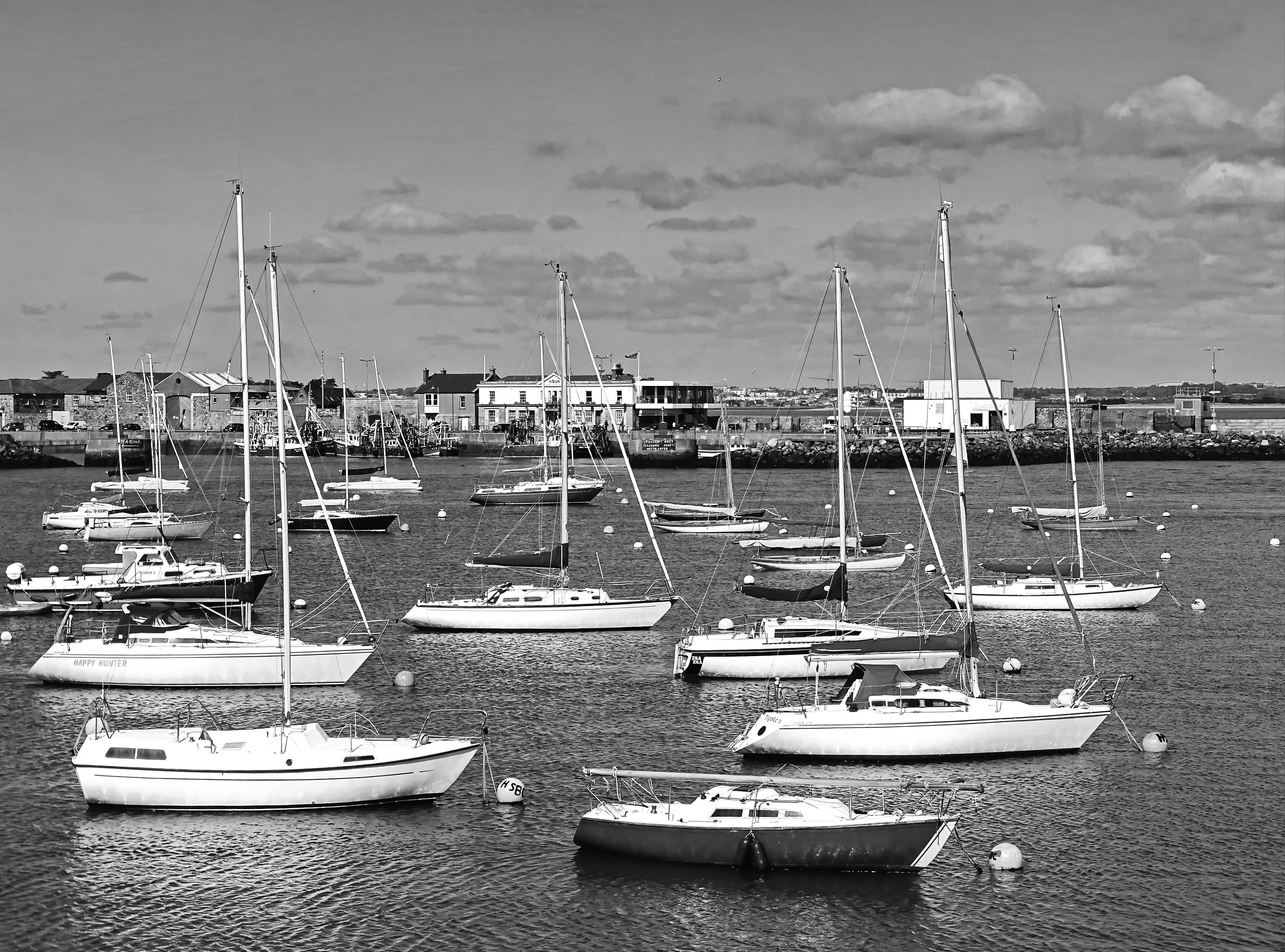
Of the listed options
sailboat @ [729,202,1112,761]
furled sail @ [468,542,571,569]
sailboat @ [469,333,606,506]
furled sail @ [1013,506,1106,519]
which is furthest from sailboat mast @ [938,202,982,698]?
sailboat @ [469,333,606,506]

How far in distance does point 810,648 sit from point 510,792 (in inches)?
515

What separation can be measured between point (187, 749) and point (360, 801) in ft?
11.3

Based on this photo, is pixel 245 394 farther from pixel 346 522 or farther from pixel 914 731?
pixel 346 522

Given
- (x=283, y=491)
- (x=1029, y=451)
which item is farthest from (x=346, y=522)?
(x=1029, y=451)

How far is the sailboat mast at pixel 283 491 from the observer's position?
28578mm

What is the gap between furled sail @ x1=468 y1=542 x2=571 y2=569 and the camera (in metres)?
48.5

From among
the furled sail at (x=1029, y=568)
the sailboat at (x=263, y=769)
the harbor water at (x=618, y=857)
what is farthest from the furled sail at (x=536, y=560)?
the sailboat at (x=263, y=769)

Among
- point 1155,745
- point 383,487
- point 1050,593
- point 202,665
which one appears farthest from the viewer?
point 383,487

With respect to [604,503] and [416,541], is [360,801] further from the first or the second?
[604,503]

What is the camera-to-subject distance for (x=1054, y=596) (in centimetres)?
5066

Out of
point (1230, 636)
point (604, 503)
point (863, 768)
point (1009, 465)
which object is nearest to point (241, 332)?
point (863, 768)

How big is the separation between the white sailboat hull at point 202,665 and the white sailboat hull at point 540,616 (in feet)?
26.4

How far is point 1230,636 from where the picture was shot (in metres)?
47.6

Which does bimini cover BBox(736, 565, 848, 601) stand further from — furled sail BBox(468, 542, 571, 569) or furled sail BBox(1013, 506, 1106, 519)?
furled sail BBox(1013, 506, 1106, 519)
